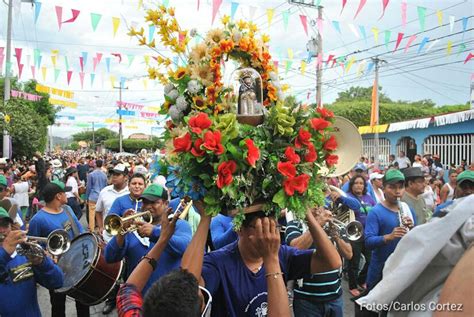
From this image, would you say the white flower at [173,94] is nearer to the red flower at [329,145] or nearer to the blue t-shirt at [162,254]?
the red flower at [329,145]

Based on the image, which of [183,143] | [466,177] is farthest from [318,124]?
[466,177]

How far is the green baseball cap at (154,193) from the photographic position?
4.14 m

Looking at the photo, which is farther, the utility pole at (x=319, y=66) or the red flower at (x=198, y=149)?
the utility pole at (x=319, y=66)

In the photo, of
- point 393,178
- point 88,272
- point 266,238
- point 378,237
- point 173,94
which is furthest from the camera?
point 393,178

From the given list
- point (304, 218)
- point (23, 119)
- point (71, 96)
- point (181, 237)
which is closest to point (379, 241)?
point (181, 237)

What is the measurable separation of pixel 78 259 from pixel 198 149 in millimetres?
3208

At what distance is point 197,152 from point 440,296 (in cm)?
123

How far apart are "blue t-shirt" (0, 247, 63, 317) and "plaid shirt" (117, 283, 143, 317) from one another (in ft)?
6.07

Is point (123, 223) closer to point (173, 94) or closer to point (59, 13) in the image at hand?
point (173, 94)

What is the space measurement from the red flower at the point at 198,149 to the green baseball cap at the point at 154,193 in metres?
2.14

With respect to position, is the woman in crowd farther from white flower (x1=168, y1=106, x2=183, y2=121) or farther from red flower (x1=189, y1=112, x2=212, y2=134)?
red flower (x1=189, y1=112, x2=212, y2=134)

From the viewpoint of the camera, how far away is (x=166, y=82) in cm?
271

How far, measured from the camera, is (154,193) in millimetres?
4176

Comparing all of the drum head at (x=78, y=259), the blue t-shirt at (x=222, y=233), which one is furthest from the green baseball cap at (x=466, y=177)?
the drum head at (x=78, y=259)
